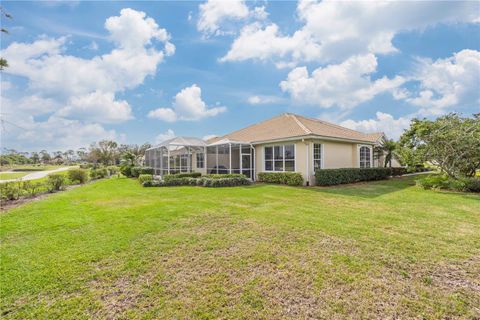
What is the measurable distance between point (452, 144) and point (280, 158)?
968 cm

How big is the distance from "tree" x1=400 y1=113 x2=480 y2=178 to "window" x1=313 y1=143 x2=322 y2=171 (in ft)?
18.5

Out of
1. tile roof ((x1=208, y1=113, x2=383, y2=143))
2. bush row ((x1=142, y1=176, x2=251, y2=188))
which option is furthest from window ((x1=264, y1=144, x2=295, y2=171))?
bush row ((x1=142, y1=176, x2=251, y2=188))

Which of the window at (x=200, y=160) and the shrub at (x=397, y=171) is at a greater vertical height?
the window at (x=200, y=160)

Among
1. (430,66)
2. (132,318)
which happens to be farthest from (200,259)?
(430,66)

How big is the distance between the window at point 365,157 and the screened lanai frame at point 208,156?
367 inches

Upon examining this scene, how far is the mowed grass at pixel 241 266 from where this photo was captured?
2857 millimetres

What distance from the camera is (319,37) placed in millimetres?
13039

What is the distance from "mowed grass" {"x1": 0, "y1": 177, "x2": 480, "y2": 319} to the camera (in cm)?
286

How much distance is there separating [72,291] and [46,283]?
55cm

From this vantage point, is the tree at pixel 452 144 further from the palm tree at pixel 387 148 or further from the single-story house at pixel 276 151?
the palm tree at pixel 387 148

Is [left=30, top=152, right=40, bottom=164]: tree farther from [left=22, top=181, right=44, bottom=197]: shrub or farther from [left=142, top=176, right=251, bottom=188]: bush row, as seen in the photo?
[left=142, top=176, right=251, bottom=188]: bush row

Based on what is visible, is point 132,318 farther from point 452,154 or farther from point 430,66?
point 430,66

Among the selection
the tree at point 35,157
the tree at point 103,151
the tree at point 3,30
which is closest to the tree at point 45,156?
the tree at point 35,157

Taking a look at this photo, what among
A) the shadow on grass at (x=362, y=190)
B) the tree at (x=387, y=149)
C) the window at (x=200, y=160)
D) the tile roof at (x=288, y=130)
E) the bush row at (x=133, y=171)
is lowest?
the shadow on grass at (x=362, y=190)
